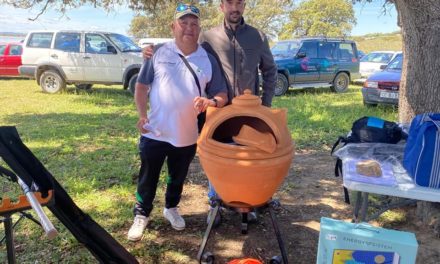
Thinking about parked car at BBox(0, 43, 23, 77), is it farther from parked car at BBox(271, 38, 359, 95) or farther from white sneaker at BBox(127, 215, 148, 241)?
white sneaker at BBox(127, 215, 148, 241)

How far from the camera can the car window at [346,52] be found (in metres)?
12.5

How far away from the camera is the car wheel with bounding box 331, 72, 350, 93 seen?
1248cm

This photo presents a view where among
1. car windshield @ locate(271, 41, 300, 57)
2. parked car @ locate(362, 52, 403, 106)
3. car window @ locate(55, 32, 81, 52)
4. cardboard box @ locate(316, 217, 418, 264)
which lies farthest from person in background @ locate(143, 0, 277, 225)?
car windshield @ locate(271, 41, 300, 57)

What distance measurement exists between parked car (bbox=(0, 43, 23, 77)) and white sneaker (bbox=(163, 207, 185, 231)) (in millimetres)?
12075

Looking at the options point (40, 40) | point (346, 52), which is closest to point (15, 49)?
point (40, 40)

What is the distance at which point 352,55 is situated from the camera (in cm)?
1287

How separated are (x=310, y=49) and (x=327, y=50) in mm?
729

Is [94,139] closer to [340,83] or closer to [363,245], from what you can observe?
[363,245]

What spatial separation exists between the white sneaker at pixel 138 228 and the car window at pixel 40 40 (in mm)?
8949

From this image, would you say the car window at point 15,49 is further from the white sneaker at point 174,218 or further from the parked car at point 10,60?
the white sneaker at point 174,218

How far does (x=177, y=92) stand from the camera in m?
2.67

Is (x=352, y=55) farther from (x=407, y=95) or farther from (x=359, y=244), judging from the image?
(x=359, y=244)

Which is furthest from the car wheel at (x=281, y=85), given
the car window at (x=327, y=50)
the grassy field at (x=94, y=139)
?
the car window at (x=327, y=50)

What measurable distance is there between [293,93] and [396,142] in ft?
29.5
